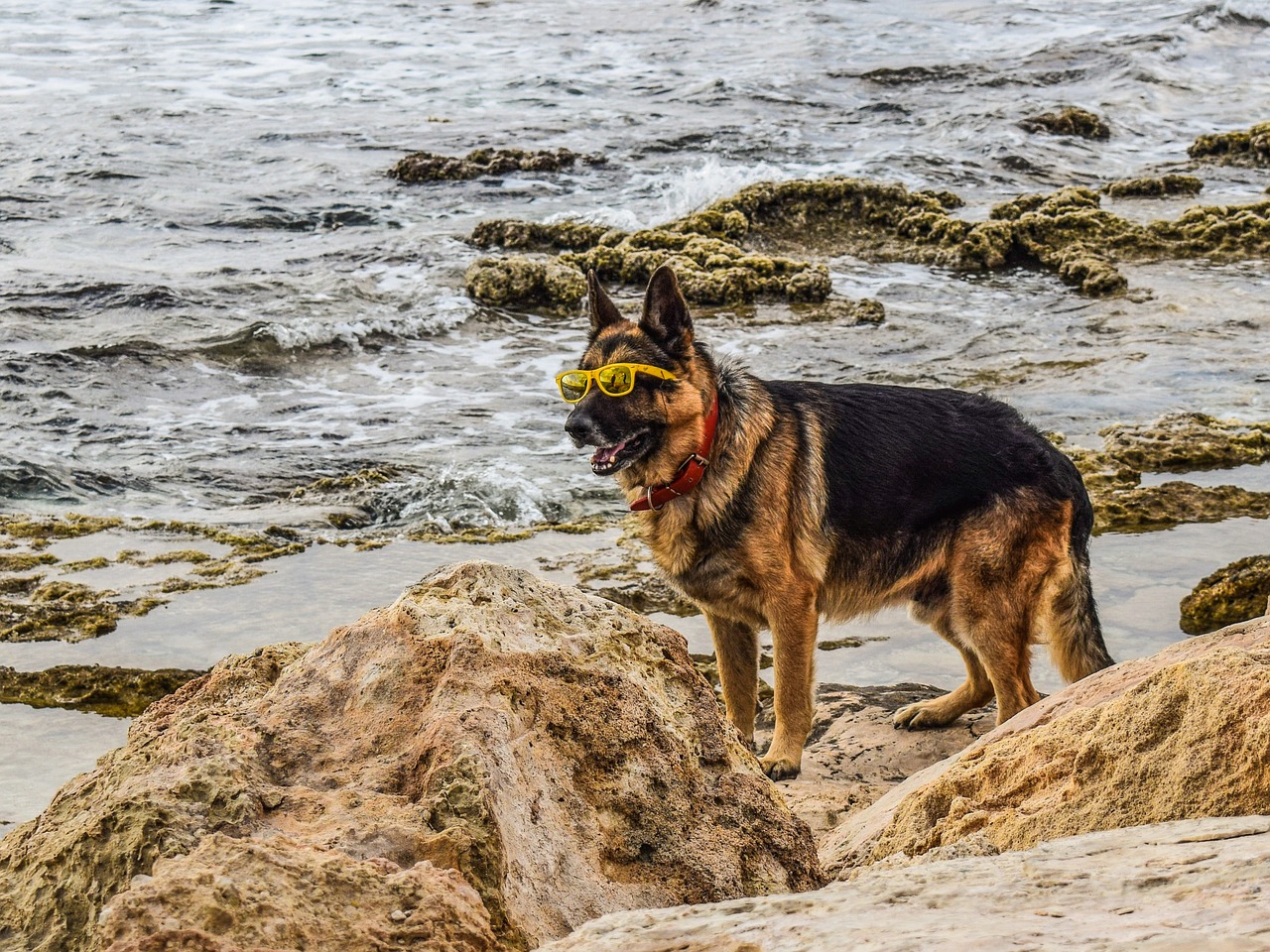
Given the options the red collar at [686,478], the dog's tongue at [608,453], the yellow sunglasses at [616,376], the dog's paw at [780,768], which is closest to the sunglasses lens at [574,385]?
the yellow sunglasses at [616,376]

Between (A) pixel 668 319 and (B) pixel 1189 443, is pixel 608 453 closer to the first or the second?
(A) pixel 668 319

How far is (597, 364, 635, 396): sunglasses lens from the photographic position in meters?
5.60

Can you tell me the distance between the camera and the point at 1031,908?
2.03 metres

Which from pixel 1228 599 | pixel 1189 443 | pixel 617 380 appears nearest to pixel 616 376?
pixel 617 380

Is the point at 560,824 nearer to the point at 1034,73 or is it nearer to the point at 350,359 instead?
the point at 350,359

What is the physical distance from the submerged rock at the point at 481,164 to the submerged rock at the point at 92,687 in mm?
13177

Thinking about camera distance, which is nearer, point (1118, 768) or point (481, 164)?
point (1118, 768)

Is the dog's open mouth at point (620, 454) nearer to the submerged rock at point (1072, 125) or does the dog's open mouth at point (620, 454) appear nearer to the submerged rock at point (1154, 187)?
the submerged rock at point (1154, 187)

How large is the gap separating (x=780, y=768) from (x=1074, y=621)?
4.91 feet

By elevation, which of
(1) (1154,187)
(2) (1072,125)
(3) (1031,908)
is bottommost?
(1) (1154,187)

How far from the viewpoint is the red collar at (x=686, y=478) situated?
570 cm

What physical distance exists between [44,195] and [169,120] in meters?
4.64

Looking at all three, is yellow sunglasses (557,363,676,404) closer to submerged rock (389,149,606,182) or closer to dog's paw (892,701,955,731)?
dog's paw (892,701,955,731)

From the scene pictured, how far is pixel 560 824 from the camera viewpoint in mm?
2795
